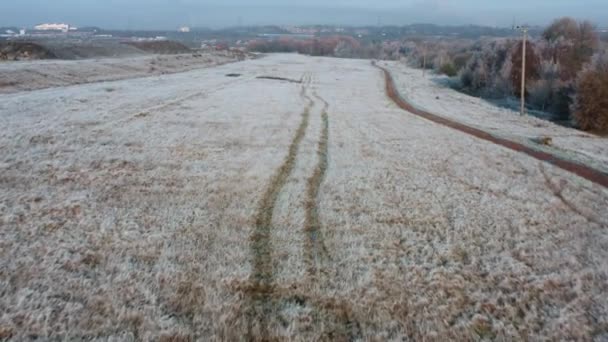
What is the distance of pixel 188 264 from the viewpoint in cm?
857

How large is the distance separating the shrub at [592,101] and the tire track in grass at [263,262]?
90.5 feet

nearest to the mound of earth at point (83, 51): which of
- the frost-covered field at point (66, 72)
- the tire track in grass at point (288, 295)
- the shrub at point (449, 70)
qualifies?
the frost-covered field at point (66, 72)

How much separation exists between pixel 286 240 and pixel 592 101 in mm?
31989

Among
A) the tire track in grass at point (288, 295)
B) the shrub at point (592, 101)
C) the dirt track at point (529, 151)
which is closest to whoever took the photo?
the tire track in grass at point (288, 295)

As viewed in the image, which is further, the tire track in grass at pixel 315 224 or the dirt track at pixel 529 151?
the dirt track at pixel 529 151

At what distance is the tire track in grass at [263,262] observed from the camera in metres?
7.02

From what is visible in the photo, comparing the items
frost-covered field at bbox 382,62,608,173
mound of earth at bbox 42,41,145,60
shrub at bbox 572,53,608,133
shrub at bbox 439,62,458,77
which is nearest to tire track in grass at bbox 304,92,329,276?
frost-covered field at bbox 382,62,608,173

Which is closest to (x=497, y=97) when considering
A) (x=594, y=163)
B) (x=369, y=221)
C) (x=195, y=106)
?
(x=594, y=163)

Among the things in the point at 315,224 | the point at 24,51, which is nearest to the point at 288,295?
the point at 315,224

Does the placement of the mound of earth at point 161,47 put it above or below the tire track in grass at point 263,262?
above

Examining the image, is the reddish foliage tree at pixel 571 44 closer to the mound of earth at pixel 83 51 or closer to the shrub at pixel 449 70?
the shrub at pixel 449 70

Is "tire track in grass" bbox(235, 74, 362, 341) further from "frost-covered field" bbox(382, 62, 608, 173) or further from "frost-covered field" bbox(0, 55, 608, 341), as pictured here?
"frost-covered field" bbox(382, 62, 608, 173)

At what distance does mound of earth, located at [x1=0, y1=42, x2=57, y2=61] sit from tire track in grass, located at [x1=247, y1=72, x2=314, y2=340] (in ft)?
200

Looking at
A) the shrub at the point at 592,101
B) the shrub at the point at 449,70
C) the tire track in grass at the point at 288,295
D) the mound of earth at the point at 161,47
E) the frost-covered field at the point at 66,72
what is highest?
the mound of earth at the point at 161,47
